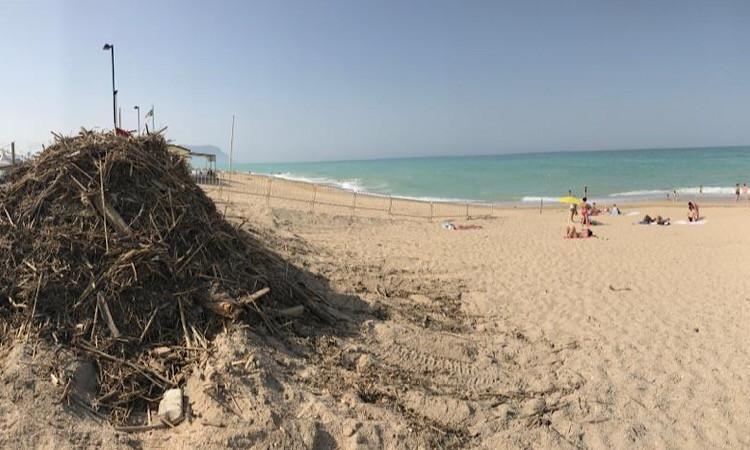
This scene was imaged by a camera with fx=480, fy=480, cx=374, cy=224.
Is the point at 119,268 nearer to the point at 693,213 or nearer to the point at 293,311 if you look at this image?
the point at 293,311

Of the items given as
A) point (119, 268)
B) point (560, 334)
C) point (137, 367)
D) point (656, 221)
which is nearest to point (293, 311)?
point (137, 367)

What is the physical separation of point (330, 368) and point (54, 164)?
3484 mm

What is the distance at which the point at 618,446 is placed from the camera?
4.29 metres

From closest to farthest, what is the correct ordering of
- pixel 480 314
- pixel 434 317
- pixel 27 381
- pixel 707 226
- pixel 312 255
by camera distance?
pixel 27 381, pixel 434 317, pixel 480 314, pixel 312 255, pixel 707 226

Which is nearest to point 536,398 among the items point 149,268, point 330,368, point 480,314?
point 330,368

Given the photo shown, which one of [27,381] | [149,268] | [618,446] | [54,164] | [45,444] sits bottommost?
[618,446]

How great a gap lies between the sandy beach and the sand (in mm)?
25

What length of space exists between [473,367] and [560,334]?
85.6 inches

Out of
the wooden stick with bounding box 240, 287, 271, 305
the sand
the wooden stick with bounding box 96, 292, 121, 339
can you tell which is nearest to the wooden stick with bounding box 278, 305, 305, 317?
the sand

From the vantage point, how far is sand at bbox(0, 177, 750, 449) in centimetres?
370

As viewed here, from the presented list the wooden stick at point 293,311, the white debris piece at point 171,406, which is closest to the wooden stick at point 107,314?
the white debris piece at point 171,406

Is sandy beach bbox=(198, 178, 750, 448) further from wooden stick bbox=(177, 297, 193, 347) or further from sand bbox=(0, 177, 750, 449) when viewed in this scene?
wooden stick bbox=(177, 297, 193, 347)

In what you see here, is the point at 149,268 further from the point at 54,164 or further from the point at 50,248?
the point at 54,164

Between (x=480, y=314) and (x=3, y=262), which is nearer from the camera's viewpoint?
(x=3, y=262)
